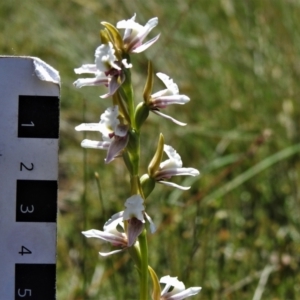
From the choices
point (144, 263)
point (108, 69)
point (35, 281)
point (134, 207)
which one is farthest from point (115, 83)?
point (35, 281)

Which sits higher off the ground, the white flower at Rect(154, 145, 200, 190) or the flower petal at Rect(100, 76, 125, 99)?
the flower petal at Rect(100, 76, 125, 99)

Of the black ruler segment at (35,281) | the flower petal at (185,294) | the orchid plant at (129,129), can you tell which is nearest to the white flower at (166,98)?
the orchid plant at (129,129)

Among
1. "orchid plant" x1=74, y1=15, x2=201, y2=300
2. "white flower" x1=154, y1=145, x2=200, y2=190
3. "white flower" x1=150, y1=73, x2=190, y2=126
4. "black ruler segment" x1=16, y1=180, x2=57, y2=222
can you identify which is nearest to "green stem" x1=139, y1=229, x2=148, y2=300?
"orchid plant" x1=74, y1=15, x2=201, y2=300

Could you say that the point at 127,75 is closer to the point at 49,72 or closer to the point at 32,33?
the point at 49,72

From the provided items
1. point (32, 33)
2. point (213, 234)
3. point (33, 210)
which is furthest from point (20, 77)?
point (32, 33)

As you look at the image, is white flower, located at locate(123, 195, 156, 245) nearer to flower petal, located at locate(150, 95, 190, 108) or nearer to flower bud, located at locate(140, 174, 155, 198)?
flower bud, located at locate(140, 174, 155, 198)
